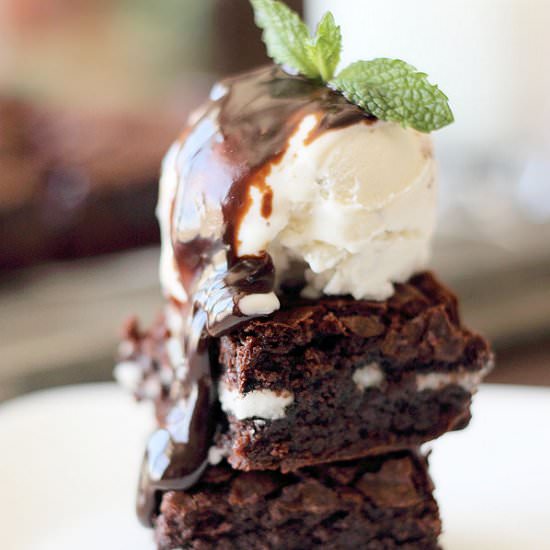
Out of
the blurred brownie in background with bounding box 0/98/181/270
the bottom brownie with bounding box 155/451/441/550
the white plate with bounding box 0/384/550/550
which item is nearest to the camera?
the bottom brownie with bounding box 155/451/441/550

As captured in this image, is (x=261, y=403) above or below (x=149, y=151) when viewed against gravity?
below

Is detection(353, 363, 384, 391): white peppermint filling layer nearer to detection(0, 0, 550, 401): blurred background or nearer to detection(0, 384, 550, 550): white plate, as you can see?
detection(0, 384, 550, 550): white plate

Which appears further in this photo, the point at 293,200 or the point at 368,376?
the point at 368,376

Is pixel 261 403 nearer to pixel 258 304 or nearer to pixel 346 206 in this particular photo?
pixel 258 304

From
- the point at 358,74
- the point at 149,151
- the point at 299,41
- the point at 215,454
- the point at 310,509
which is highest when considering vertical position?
the point at 149,151

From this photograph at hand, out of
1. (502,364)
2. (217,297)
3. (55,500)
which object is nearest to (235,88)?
(217,297)

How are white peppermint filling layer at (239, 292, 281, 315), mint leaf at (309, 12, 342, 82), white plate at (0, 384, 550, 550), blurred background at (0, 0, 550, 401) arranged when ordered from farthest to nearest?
blurred background at (0, 0, 550, 401), white plate at (0, 384, 550, 550), mint leaf at (309, 12, 342, 82), white peppermint filling layer at (239, 292, 281, 315)

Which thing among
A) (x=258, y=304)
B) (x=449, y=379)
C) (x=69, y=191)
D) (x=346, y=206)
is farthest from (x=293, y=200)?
(x=69, y=191)

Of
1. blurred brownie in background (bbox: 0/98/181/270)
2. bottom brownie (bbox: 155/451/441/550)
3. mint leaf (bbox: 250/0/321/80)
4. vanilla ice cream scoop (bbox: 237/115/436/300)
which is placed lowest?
bottom brownie (bbox: 155/451/441/550)

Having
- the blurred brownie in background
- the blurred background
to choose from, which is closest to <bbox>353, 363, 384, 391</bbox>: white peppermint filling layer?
the blurred background
